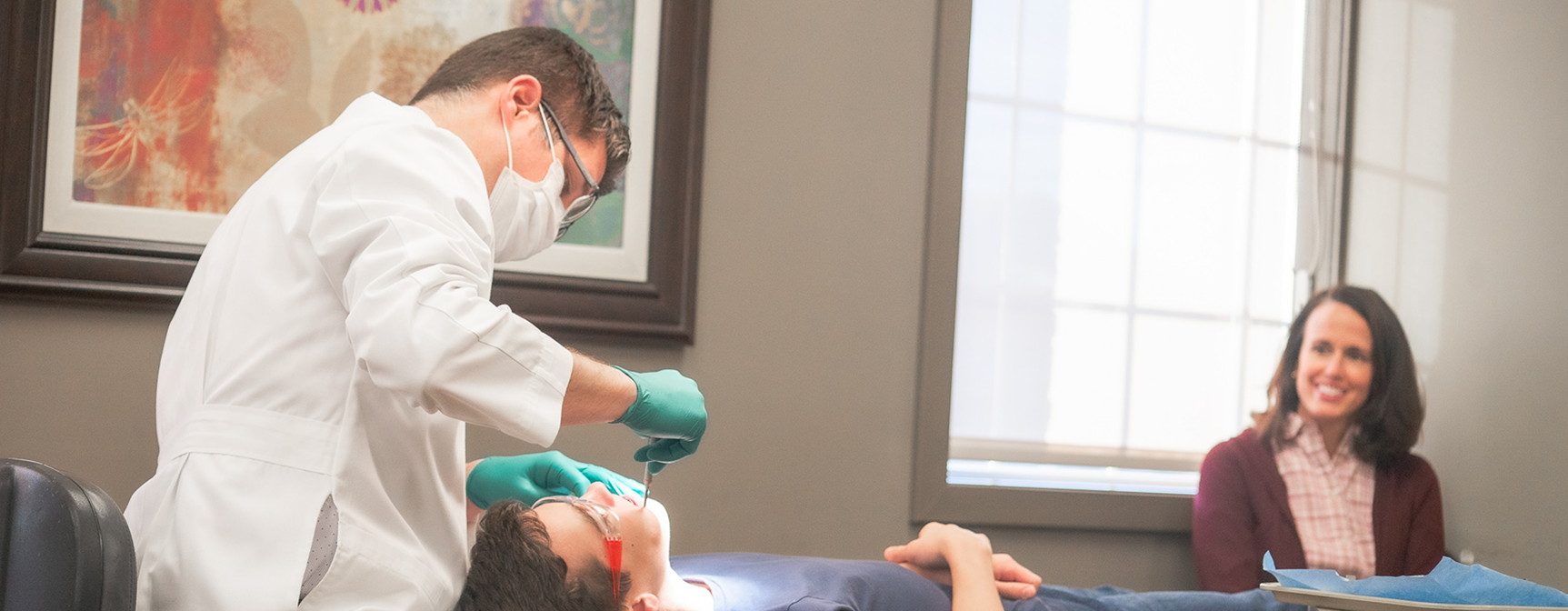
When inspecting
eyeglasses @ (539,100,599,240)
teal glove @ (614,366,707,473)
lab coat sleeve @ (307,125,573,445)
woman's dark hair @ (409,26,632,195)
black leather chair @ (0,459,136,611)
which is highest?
woman's dark hair @ (409,26,632,195)

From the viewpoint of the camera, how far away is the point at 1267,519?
82.8 inches

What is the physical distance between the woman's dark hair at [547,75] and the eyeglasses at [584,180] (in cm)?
1

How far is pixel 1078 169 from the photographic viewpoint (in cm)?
236

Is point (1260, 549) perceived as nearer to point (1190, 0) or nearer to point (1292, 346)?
point (1292, 346)

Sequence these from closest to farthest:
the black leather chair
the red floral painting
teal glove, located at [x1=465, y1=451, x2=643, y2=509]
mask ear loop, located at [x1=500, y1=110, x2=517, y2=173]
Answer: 1. the black leather chair
2. mask ear loop, located at [x1=500, y1=110, x2=517, y2=173]
3. teal glove, located at [x1=465, y1=451, x2=643, y2=509]
4. the red floral painting

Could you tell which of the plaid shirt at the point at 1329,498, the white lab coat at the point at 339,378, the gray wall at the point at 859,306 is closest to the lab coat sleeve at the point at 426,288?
the white lab coat at the point at 339,378

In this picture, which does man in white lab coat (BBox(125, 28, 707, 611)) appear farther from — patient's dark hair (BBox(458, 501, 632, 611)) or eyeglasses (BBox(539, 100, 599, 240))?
eyeglasses (BBox(539, 100, 599, 240))

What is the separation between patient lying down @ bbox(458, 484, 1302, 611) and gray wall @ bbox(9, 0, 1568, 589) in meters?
0.36

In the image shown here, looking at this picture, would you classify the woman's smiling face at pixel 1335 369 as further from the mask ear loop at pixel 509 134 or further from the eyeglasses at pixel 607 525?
the mask ear loop at pixel 509 134

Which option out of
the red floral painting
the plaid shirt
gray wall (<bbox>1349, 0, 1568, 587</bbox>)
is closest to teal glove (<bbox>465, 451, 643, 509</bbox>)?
the red floral painting

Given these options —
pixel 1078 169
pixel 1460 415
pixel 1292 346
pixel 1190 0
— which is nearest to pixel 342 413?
pixel 1078 169

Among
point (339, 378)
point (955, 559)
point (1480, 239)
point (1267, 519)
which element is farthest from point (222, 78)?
point (1480, 239)

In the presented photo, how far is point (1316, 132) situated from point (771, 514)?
1.61 metres

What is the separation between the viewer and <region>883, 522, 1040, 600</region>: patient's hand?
1.62 meters
